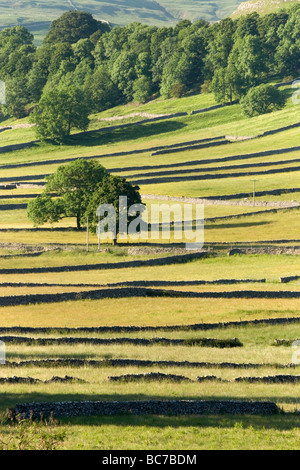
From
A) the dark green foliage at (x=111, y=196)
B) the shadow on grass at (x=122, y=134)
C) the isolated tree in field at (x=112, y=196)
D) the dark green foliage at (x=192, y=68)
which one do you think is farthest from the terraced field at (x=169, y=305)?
the dark green foliage at (x=192, y=68)

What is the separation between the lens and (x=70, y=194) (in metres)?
94.6

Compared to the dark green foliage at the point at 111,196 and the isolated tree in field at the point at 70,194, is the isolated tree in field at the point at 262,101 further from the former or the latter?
the dark green foliage at the point at 111,196

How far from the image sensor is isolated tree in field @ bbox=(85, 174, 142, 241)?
86.2 metres

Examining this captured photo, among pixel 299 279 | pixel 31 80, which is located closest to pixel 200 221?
pixel 299 279

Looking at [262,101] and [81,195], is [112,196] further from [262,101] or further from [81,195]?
[262,101]

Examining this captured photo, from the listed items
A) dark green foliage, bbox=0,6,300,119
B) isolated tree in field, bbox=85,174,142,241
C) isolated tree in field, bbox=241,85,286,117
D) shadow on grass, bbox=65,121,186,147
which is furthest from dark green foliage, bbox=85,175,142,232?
dark green foliage, bbox=0,6,300,119

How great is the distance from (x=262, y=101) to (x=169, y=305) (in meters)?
106

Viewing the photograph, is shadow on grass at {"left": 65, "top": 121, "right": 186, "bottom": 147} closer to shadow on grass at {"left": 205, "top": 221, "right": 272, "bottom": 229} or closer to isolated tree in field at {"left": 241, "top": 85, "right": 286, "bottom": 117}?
isolated tree in field at {"left": 241, "top": 85, "right": 286, "bottom": 117}

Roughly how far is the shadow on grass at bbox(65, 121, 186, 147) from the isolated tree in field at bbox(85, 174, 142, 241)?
6635 cm

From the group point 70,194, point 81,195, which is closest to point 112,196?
point 81,195

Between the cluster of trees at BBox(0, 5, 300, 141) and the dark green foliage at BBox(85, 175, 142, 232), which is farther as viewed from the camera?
the cluster of trees at BBox(0, 5, 300, 141)

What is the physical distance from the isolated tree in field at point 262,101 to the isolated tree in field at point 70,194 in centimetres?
6478

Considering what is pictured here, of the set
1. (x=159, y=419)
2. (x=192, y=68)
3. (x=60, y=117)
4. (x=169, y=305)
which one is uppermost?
(x=192, y=68)

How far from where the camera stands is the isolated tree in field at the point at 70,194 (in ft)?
305
